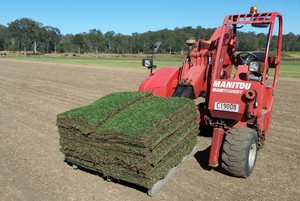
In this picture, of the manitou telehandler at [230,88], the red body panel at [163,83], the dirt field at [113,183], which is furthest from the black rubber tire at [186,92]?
the dirt field at [113,183]

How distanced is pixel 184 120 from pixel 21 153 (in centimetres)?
332

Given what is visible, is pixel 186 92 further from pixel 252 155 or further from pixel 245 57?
pixel 245 57

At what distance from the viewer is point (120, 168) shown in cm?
450

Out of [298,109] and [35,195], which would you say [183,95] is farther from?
[298,109]

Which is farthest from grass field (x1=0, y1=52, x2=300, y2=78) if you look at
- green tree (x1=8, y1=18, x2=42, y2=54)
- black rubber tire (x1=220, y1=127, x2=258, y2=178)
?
green tree (x1=8, y1=18, x2=42, y2=54)

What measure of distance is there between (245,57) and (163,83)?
1.89 m

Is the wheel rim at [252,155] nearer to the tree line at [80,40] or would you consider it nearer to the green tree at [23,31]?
the tree line at [80,40]

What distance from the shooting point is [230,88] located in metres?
5.22

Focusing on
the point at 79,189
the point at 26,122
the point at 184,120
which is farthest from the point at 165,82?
the point at 26,122

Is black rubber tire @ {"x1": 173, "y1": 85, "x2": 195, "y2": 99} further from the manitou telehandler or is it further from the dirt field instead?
the dirt field

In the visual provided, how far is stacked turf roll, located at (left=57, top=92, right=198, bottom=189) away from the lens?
14.0ft

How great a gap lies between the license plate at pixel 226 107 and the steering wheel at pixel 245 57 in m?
1.59

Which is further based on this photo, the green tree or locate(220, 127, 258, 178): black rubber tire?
the green tree

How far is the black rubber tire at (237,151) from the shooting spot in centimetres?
477
